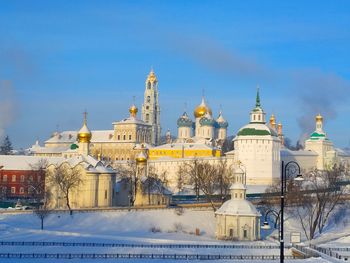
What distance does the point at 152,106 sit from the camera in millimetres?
154125

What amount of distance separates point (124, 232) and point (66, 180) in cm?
1370

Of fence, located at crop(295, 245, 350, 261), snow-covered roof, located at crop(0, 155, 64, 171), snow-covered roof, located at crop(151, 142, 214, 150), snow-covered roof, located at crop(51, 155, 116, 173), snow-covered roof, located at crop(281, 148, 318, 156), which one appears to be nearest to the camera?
fence, located at crop(295, 245, 350, 261)

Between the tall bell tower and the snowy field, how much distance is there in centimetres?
8478

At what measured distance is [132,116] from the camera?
142 m

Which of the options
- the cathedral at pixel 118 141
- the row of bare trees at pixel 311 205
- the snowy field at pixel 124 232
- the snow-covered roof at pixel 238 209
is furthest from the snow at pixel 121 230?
the cathedral at pixel 118 141

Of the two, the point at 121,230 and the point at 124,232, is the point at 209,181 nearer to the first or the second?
the point at 121,230

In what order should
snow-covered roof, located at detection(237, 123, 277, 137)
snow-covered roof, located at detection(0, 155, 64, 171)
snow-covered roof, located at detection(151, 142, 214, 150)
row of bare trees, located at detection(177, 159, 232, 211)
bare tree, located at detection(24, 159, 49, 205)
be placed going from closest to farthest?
bare tree, located at detection(24, 159, 49, 205), row of bare trees, located at detection(177, 159, 232, 211), snow-covered roof, located at detection(0, 155, 64, 171), snow-covered roof, located at detection(237, 123, 277, 137), snow-covered roof, located at detection(151, 142, 214, 150)

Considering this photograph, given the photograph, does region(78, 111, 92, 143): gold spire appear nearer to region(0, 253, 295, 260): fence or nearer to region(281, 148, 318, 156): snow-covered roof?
region(0, 253, 295, 260): fence

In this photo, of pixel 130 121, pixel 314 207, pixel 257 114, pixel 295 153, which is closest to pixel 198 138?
pixel 130 121

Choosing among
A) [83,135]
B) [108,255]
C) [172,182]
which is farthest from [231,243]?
[172,182]

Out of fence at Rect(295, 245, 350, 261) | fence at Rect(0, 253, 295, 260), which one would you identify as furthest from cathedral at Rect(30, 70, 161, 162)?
fence at Rect(0, 253, 295, 260)

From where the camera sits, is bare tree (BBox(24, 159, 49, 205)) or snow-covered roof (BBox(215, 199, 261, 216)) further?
bare tree (BBox(24, 159, 49, 205))

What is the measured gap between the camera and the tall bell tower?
506ft

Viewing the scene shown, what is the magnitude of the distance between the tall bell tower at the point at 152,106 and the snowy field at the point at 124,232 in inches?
3338
